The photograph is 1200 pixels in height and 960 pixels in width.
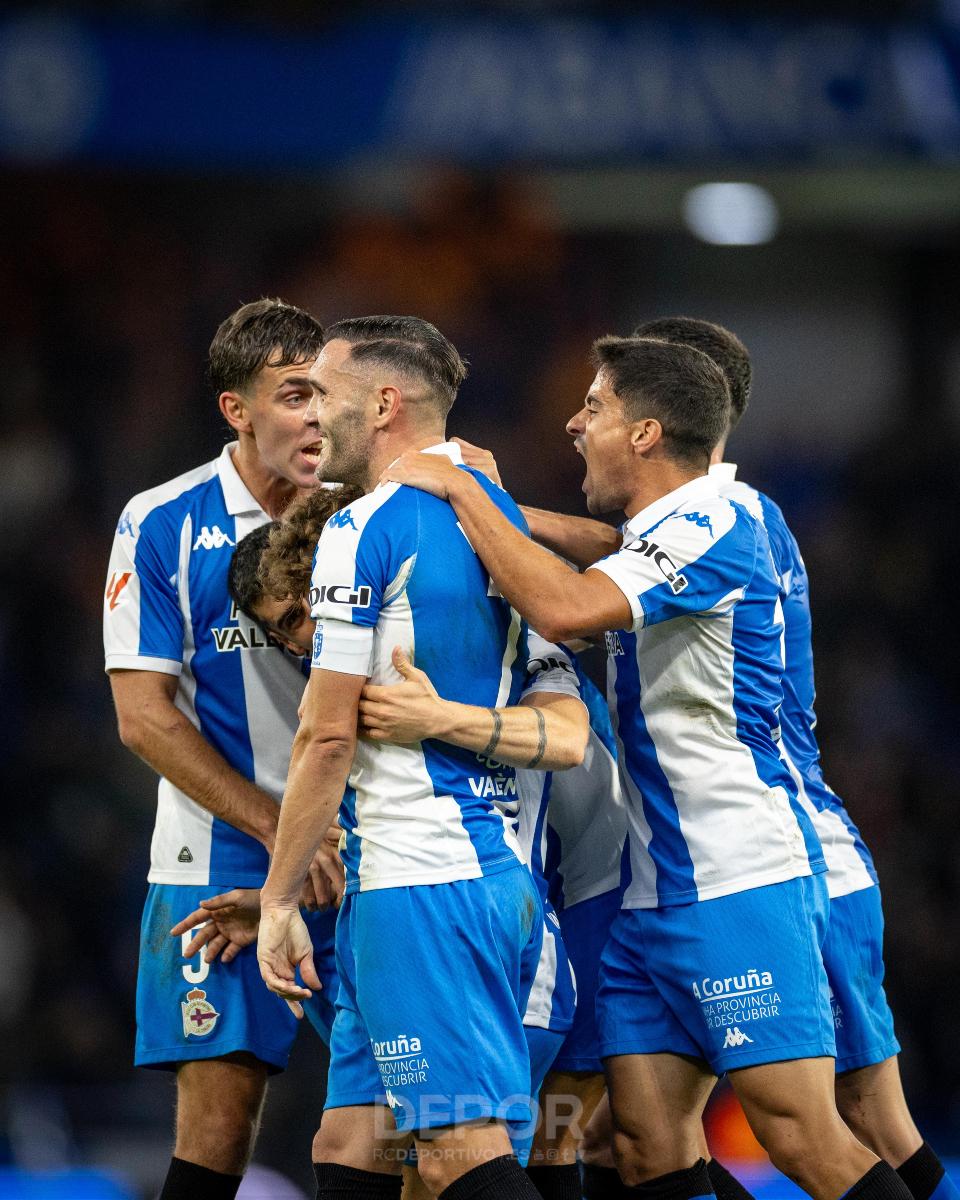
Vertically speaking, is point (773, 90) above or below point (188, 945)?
above

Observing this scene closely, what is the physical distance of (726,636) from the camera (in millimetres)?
3801

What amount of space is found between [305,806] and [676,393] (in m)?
1.39

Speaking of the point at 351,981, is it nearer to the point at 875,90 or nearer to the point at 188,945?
the point at 188,945

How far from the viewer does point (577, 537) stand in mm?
4355

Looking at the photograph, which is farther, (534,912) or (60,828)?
(60,828)

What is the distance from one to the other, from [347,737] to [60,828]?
24.3ft

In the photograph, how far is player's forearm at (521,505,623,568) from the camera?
4.34 m

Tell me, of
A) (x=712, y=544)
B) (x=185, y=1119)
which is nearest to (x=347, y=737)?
(x=712, y=544)

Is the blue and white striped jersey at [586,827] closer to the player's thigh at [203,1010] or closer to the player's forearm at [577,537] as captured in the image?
the player's forearm at [577,537]

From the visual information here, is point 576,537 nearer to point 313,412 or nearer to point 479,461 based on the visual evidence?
point 479,461

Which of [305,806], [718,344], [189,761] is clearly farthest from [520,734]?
[718,344]

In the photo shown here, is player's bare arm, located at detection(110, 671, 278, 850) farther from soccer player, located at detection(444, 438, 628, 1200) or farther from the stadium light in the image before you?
the stadium light

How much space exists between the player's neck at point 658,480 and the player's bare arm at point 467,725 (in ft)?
2.26

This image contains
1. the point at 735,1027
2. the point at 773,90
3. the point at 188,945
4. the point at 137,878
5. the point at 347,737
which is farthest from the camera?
the point at 773,90
